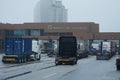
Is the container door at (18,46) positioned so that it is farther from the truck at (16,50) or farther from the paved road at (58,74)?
the paved road at (58,74)

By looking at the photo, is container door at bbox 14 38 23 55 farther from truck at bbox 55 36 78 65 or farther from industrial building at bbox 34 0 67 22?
industrial building at bbox 34 0 67 22

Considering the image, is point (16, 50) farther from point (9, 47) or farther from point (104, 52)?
point (104, 52)

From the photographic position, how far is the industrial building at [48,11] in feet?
522

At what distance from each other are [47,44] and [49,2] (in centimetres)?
6391

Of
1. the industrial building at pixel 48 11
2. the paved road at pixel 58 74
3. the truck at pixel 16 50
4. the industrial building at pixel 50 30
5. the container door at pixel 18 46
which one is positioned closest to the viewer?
the paved road at pixel 58 74

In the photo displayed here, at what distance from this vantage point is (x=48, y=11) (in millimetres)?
165500

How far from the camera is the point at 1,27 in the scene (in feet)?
368

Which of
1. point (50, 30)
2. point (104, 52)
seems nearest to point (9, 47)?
point (104, 52)

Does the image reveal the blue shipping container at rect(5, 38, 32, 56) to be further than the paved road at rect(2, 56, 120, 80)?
Yes

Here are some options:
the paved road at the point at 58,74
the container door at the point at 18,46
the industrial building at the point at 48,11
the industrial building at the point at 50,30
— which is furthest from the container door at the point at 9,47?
the industrial building at the point at 48,11

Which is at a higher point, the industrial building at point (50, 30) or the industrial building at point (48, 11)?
the industrial building at point (48, 11)

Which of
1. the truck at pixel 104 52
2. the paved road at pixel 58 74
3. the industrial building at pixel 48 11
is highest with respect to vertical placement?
the industrial building at pixel 48 11

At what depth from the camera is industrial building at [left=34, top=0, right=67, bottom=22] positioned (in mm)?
159000

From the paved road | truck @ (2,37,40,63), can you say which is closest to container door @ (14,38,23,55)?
truck @ (2,37,40,63)
